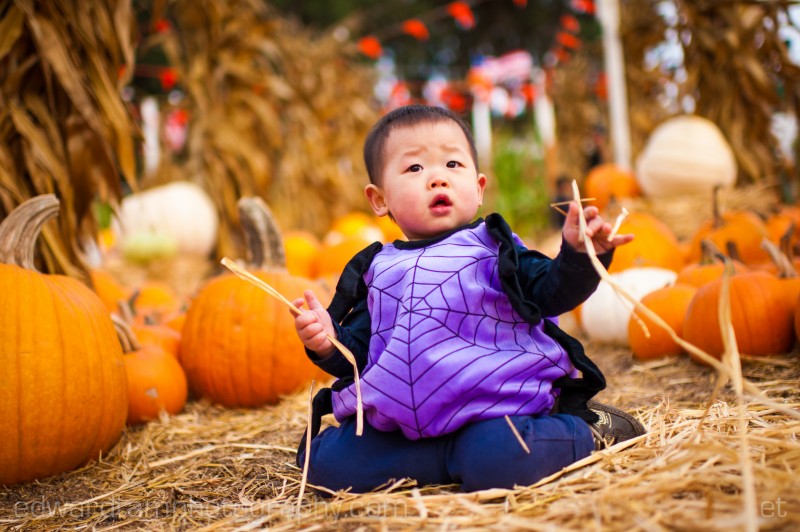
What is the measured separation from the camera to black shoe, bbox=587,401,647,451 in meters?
1.73

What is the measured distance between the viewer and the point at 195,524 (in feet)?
5.34

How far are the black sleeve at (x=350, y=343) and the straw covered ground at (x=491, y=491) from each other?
32cm

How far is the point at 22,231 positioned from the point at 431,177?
4.36ft

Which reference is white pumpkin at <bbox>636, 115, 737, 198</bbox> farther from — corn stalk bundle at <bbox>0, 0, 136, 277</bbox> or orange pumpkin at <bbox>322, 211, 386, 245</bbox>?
corn stalk bundle at <bbox>0, 0, 136, 277</bbox>

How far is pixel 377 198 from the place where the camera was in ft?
6.39

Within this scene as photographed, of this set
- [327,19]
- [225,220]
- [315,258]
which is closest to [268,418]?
[315,258]

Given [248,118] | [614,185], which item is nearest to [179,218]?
[248,118]

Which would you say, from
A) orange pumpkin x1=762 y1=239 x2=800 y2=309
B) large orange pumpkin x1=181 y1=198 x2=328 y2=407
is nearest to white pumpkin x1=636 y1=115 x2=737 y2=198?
orange pumpkin x1=762 y1=239 x2=800 y2=309

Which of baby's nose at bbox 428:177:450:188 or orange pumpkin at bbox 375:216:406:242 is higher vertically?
orange pumpkin at bbox 375:216:406:242

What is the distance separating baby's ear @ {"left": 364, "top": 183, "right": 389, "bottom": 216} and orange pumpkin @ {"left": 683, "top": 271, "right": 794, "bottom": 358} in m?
1.37

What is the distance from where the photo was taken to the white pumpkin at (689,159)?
5.66 meters

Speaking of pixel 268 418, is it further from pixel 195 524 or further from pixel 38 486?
pixel 195 524

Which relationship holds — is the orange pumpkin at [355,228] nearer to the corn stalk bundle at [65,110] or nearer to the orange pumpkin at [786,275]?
the corn stalk bundle at [65,110]

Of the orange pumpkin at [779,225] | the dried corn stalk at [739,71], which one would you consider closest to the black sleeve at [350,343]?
the orange pumpkin at [779,225]
